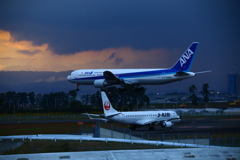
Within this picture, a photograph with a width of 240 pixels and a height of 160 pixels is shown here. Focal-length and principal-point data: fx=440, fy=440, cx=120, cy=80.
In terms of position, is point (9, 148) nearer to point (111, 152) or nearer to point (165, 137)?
point (111, 152)

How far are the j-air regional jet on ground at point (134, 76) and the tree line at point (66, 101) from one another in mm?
23000

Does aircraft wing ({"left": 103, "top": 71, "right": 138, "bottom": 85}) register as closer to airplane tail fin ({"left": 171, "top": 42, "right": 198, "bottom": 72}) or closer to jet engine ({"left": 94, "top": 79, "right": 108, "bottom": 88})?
jet engine ({"left": 94, "top": 79, "right": 108, "bottom": 88})

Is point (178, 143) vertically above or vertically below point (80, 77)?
below

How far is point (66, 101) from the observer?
13950 centimetres

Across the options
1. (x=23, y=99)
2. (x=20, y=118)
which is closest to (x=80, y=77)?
(x=20, y=118)

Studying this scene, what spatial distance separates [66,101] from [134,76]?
225ft

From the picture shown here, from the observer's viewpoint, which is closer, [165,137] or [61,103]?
[165,137]

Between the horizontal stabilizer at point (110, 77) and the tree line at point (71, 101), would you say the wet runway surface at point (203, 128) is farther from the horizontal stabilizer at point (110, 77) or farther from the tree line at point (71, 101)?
the tree line at point (71, 101)


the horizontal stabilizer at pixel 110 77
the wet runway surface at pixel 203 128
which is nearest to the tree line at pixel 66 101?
the horizontal stabilizer at pixel 110 77

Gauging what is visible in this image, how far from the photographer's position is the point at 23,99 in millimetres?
155125

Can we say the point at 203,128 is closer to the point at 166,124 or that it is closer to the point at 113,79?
the point at 166,124

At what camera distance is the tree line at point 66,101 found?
10581 cm

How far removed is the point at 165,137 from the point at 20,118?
54.1m

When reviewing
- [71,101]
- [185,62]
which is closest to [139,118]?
[185,62]
